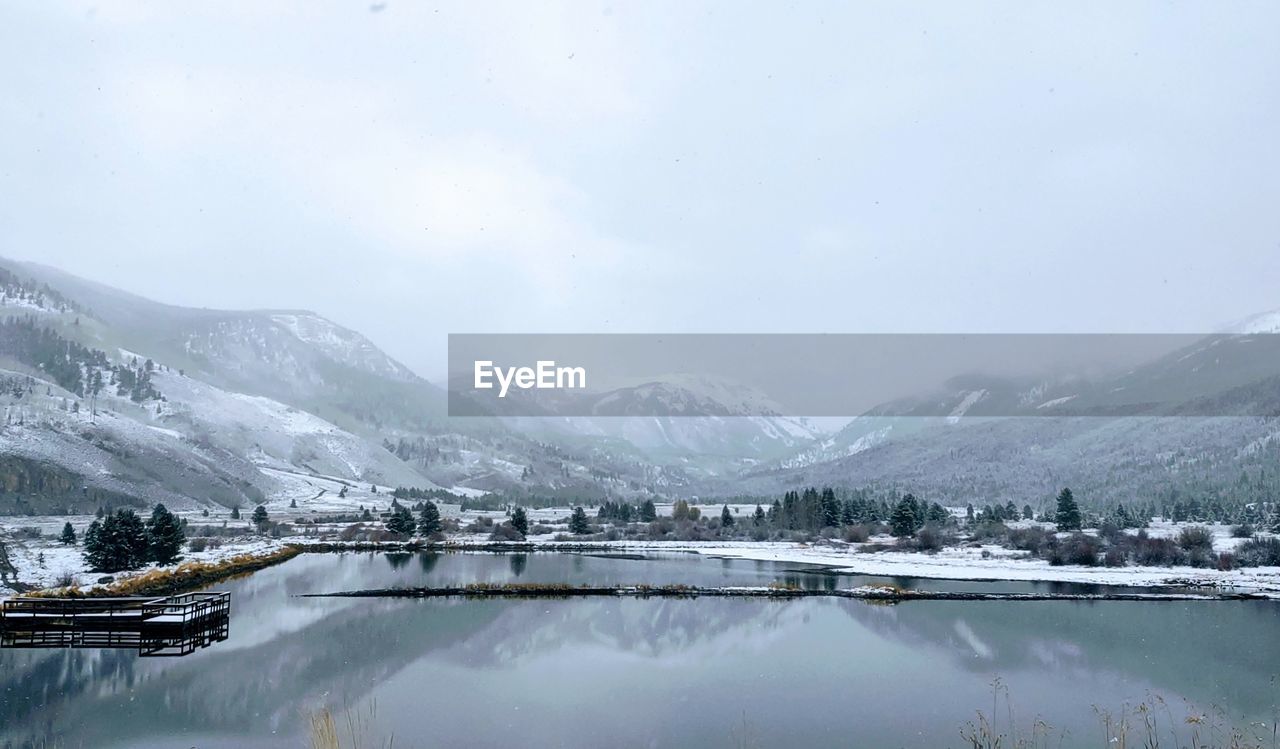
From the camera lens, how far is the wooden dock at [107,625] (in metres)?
29.2

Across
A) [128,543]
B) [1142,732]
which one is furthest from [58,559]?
[1142,732]

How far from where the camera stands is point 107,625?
97.4ft

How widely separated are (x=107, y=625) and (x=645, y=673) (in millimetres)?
19831

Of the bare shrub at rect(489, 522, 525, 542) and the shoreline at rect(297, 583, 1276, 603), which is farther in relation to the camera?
the bare shrub at rect(489, 522, 525, 542)

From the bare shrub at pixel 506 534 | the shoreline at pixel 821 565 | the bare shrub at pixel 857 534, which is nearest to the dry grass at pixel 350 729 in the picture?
the shoreline at pixel 821 565

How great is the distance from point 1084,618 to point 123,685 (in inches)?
1758

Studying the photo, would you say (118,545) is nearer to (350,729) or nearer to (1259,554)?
(350,729)

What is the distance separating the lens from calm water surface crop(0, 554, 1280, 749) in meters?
23.1

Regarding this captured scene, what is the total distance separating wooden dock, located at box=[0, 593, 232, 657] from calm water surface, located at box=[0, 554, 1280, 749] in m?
1.05

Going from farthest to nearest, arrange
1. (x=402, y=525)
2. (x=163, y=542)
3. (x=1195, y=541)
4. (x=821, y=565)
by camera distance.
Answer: (x=402, y=525), (x=821, y=565), (x=1195, y=541), (x=163, y=542)

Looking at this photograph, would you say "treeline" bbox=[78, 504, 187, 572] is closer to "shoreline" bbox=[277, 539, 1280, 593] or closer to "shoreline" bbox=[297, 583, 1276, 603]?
"shoreline" bbox=[297, 583, 1276, 603]

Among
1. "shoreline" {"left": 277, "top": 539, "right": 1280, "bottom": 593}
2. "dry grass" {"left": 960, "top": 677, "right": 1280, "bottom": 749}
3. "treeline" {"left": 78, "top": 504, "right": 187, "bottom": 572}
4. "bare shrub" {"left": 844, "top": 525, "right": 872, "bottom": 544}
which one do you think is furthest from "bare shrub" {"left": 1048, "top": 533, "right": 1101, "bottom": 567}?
"treeline" {"left": 78, "top": 504, "right": 187, "bottom": 572}

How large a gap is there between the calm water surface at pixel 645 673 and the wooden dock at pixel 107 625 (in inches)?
41.3

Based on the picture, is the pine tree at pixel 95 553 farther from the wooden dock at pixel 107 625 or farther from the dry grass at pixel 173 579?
the wooden dock at pixel 107 625
